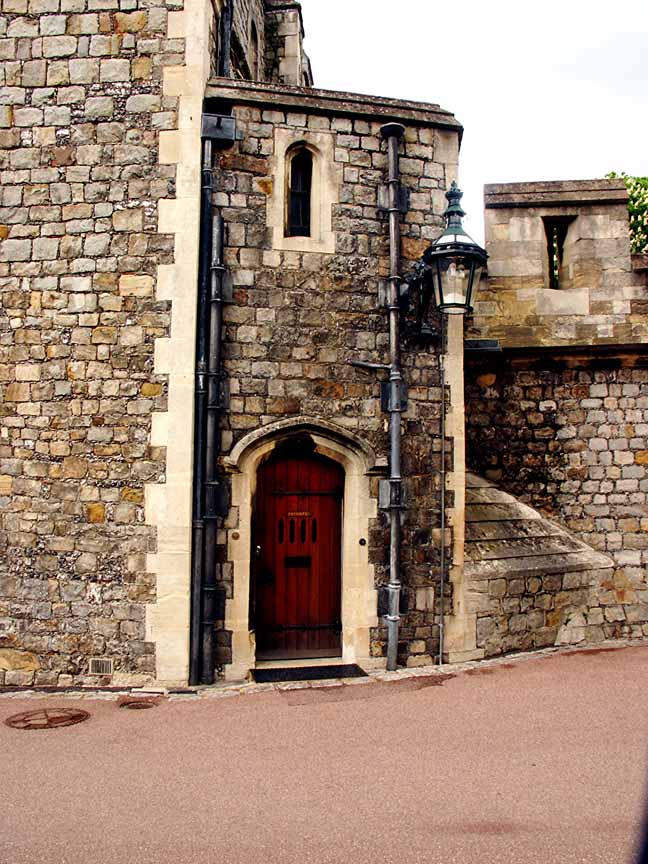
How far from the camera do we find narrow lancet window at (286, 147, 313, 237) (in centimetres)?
790

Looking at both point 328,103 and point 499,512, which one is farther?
point 499,512

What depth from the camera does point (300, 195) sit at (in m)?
7.93

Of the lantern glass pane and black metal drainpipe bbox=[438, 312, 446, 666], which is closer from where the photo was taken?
the lantern glass pane

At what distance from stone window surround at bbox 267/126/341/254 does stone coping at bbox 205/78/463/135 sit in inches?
10.1

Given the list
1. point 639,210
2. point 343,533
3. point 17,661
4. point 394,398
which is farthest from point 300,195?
point 639,210

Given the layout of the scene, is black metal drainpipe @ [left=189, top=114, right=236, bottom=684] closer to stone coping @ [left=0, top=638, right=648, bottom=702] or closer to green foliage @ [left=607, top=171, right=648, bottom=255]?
stone coping @ [left=0, top=638, right=648, bottom=702]

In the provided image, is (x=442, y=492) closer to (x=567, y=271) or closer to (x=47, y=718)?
(x=567, y=271)

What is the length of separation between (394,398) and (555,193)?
4132 mm

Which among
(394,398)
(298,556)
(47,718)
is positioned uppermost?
(394,398)

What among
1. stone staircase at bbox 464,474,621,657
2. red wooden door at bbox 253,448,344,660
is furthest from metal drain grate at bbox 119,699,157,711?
stone staircase at bbox 464,474,621,657

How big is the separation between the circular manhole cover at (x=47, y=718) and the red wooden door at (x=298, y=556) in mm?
2065

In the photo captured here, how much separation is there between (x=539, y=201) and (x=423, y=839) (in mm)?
8079

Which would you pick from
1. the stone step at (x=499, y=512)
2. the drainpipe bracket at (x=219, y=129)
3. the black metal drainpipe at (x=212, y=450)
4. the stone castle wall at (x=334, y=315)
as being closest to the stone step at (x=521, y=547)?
the stone step at (x=499, y=512)

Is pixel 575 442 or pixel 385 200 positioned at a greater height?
pixel 385 200
